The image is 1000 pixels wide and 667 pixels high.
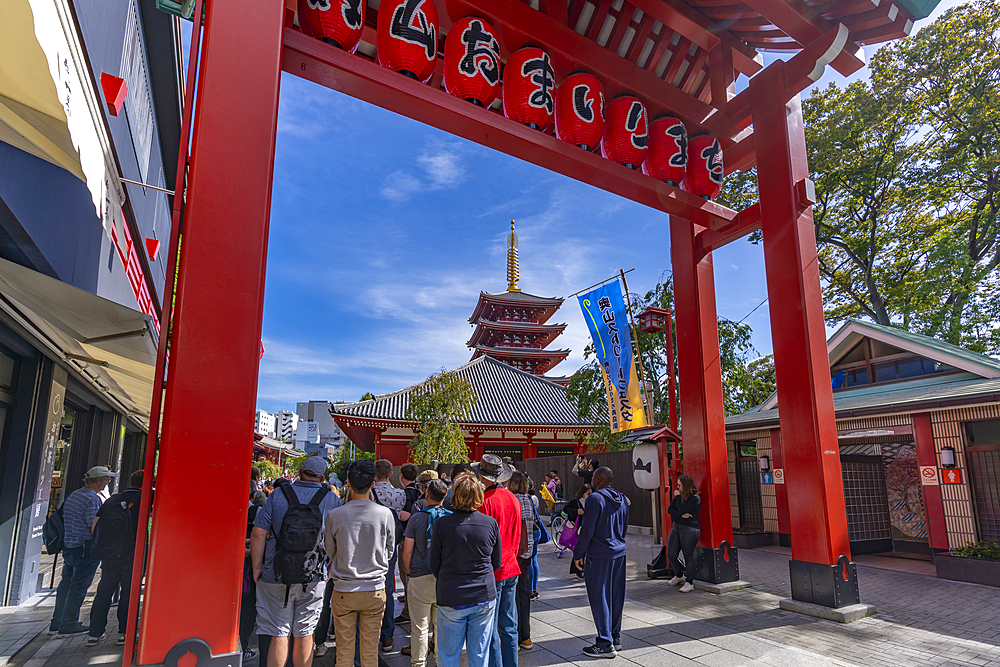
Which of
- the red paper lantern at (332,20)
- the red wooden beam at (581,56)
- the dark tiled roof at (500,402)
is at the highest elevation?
the red wooden beam at (581,56)

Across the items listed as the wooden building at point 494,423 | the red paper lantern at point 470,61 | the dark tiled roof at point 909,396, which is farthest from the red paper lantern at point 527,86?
the wooden building at point 494,423

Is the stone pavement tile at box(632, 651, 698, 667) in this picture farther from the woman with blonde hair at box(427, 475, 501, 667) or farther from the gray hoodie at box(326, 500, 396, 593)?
the gray hoodie at box(326, 500, 396, 593)

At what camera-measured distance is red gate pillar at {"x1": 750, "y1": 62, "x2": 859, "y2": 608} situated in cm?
582

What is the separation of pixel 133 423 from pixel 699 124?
14.9 meters

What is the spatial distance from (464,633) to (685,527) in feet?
14.7

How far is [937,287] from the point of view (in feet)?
52.6

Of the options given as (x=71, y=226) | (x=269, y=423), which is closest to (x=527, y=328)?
(x=71, y=226)

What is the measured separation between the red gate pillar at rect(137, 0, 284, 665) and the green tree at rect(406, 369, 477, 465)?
16.2 metres

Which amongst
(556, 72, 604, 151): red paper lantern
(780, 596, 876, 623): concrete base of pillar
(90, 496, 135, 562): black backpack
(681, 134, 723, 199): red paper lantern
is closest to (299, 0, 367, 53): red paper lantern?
(556, 72, 604, 151): red paper lantern

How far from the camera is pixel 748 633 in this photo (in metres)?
5.17

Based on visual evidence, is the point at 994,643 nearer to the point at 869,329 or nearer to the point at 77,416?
the point at 869,329

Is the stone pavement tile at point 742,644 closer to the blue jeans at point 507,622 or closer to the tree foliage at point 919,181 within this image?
the blue jeans at point 507,622

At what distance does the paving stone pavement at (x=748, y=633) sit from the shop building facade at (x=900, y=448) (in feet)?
5.43

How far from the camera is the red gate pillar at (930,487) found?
8.76 metres
